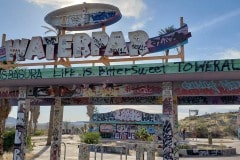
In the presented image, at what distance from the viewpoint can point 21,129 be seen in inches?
635

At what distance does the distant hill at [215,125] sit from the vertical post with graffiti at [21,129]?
184ft

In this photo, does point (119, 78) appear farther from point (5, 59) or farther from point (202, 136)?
point (202, 136)

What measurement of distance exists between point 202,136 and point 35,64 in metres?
57.3

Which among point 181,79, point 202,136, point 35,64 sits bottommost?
point 202,136

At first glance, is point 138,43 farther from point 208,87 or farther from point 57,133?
point 57,133

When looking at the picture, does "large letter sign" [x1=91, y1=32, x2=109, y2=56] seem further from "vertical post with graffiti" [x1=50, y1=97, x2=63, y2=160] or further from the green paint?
"vertical post with graffiti" [x1=50, y1=97, x2=63, y2=160]

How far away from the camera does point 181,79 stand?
1344 cm

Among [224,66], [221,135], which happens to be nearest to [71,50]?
[224,66]

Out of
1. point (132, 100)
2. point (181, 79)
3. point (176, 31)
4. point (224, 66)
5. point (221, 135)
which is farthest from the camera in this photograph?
point (221, 135)

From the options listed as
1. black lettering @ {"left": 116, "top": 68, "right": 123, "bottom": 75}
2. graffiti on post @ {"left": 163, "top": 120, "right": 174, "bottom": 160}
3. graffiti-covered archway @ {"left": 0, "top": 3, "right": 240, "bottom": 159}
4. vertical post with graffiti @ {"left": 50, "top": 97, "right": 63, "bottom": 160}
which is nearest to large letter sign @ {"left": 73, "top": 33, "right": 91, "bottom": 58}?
graffiti-covered archway @ {"left": 0, "top": 3, "right": 240, "bottom": 159}

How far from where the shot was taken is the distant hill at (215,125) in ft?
234

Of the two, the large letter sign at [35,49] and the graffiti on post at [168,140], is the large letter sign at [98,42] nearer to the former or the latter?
the large letter sign at [35,49]

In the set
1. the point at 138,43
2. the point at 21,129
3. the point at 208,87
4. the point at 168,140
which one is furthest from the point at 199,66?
the point at 21,129

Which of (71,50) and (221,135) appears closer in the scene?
(71,50)
